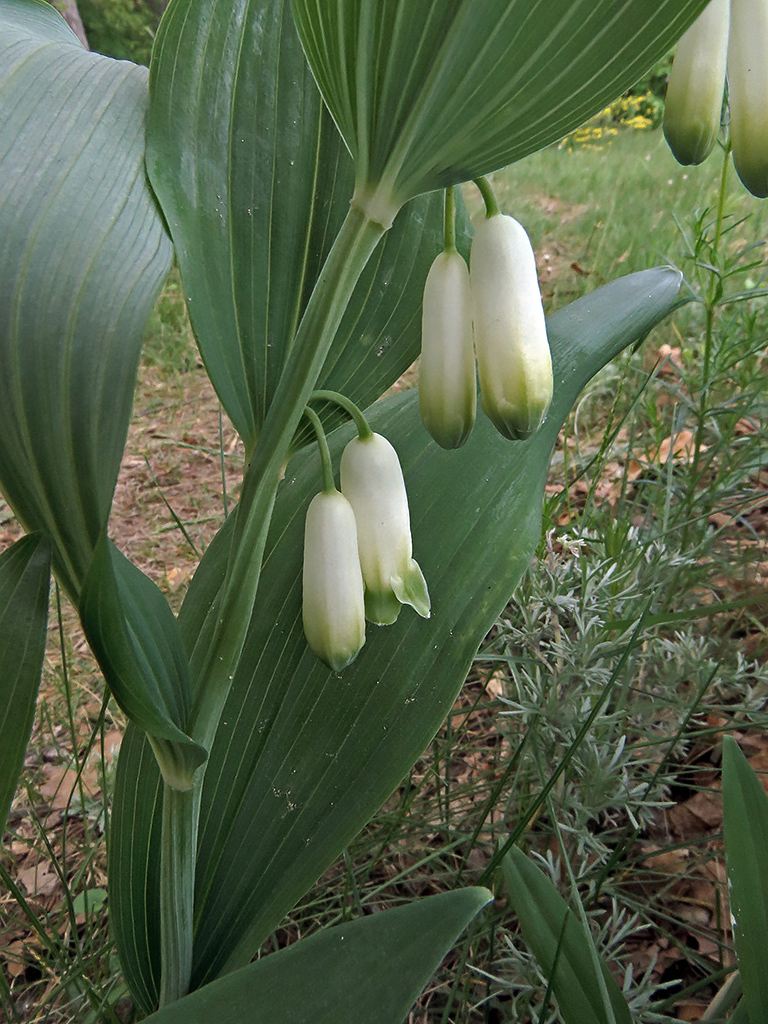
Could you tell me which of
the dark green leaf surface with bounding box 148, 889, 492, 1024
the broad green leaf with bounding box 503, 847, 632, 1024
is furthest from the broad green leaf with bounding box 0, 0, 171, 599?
the broad green leaf with bounding box 503, 847, 632, 1024

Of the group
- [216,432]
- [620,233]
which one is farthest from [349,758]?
[620,233]

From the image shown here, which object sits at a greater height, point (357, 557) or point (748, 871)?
point (357, 557)

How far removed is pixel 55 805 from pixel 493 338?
1.20 metres

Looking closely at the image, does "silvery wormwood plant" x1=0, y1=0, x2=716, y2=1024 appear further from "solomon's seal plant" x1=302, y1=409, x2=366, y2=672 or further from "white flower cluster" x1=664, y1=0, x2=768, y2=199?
"white flower cluster" x1=664, y1=0, x2=768, y2=199

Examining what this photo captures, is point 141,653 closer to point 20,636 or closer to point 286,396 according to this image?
point 20,636

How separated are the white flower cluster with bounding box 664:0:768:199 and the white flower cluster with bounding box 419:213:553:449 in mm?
164

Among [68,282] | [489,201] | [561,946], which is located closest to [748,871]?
[561,946]

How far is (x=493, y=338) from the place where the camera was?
0.53 m

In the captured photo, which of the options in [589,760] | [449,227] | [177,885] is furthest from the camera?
[589,760]

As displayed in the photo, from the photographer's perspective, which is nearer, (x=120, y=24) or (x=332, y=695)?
(x=332, y=695)

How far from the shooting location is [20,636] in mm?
628

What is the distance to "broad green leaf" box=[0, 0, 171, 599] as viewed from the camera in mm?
569

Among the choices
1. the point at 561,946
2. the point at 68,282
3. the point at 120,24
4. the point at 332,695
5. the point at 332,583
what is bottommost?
the point at 561,946

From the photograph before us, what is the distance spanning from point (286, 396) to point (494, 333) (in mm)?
174
